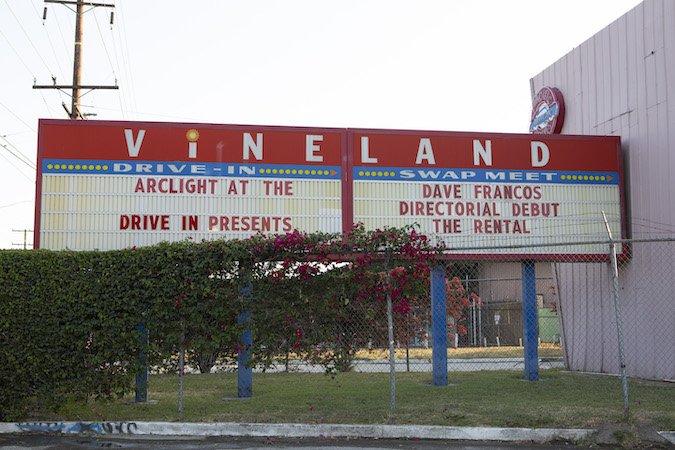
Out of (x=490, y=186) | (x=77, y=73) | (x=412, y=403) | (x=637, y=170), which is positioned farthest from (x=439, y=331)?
(x=77, y=73)

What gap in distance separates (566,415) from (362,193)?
6.28m

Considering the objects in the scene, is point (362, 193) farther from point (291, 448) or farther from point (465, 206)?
point (291, 448)

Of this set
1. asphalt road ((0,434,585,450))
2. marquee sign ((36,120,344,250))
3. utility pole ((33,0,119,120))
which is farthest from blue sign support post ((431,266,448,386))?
utility pole ((33,0,119,120))

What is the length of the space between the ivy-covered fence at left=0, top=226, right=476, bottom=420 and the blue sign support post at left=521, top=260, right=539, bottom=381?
5343 millimetres

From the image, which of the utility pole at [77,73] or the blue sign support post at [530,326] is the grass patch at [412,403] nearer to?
the blue sign support post at [530,326]

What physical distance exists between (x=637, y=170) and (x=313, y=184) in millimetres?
6811

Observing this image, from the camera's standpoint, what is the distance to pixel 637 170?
1545 centimetres

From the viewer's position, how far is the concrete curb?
885cm

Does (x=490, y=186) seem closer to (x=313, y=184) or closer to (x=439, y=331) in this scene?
(x=439, y=331)

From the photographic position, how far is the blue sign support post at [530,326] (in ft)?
49.1

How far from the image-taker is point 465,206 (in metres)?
14.9

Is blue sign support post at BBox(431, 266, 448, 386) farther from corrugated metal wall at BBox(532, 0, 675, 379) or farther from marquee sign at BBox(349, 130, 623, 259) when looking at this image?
corrugated metal wall at BBox(532, 0, 675, 379)

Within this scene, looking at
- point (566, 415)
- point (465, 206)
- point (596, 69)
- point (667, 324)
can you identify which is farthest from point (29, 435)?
point (596, 69)

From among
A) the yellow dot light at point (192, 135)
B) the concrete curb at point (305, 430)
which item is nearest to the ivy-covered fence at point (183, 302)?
the concrete curb at point (305, 430)
